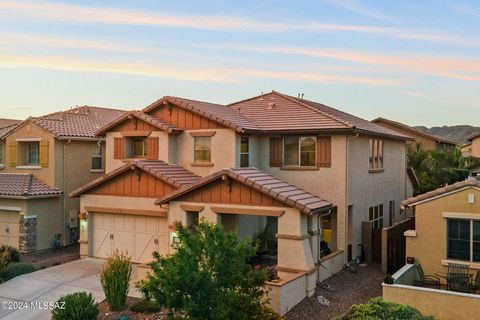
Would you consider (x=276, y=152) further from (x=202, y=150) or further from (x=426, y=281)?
(x=426, y=281)

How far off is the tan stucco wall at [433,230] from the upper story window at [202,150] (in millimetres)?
9207

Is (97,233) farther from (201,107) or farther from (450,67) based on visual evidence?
(450,67)

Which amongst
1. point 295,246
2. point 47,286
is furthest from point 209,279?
point 47,286

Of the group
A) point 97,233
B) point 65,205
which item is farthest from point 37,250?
point 97,233

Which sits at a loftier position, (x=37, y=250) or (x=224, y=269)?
(x=224, y=269)

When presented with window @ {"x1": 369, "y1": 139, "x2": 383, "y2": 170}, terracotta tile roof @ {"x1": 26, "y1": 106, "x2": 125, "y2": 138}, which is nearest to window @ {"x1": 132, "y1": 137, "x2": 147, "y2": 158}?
terracotta tile roof @ {"x1": 26, "y1": 106, "x2": 125, "y2": 138}

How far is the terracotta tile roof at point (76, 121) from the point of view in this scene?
24406 mm

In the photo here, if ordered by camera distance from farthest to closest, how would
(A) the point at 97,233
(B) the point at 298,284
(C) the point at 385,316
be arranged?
(A) the point at 97,233, (B) the point at 298,284, (C) the point at 385,316

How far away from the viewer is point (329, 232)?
20.6 meters

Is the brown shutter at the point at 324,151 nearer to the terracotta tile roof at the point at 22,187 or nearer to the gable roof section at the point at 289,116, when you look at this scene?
the gable roof section at the point at 289,116

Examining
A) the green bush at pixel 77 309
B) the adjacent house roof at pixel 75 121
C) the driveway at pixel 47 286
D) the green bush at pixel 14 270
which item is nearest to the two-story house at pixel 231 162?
the driveway at pixel 47 286

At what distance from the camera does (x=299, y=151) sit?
20.7 m

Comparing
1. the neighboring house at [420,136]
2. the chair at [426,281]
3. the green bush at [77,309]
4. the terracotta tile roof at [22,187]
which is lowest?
the green bush at [77,309]

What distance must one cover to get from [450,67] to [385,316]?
1889 centimetres
